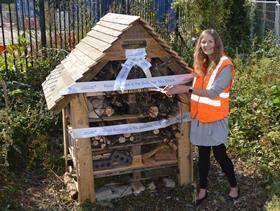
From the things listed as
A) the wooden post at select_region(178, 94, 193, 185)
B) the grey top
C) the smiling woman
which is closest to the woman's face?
the smiling woman

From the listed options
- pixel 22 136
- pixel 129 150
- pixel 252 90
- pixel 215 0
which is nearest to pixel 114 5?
pixel 215 0

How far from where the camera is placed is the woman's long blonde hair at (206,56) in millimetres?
4250

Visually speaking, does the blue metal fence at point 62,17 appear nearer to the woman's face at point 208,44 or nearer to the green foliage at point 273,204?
the woman's face at point 208,44

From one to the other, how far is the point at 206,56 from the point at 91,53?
115 centimetres

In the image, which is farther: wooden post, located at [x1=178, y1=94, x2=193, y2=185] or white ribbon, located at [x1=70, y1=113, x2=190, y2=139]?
wooden post, located at [x1=178, y1=94, x2=193, y2=185]

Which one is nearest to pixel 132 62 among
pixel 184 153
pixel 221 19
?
pixel 184 153

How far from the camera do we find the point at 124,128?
4426 millimetres

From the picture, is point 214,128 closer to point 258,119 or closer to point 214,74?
point 214,74

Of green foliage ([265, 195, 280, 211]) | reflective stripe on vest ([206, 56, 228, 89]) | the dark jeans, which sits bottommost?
green foliage ([265, 195, 280, 211])

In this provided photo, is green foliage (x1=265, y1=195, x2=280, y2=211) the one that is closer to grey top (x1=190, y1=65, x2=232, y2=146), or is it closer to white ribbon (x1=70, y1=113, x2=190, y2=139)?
grey top (x1=190, y1=65, x2=232, y2=146)

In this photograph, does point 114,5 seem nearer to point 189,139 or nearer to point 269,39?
→ point 269,39

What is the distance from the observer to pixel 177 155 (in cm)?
478

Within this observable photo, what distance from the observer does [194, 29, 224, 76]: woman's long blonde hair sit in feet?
13.9

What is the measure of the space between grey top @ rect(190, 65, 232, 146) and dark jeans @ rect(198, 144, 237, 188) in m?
0.11
